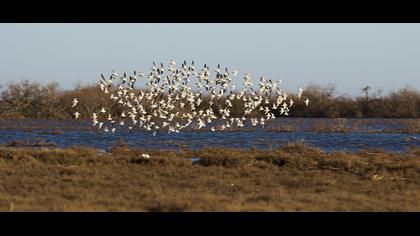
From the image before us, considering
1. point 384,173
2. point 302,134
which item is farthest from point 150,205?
point 302,134

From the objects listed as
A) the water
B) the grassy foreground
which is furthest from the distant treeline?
the grassy foreground

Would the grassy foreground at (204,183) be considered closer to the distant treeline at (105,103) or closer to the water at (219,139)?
the water at (219,139)

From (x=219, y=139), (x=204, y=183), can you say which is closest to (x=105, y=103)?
(x=219, y=139)

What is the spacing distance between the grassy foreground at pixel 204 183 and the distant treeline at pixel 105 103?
1530 inches

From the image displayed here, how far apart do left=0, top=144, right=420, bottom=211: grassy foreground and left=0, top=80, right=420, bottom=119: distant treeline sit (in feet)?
127

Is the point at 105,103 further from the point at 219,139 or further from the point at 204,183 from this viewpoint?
the point at 204,183

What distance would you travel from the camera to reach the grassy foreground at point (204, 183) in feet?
49.5
